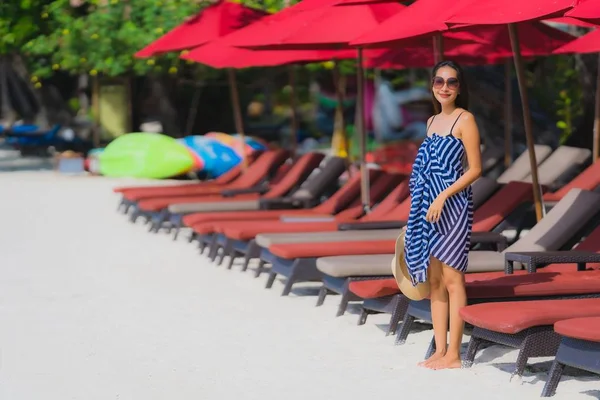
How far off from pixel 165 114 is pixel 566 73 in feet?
39.2

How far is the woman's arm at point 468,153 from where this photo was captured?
7434mm

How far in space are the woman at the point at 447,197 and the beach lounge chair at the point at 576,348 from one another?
0.81m

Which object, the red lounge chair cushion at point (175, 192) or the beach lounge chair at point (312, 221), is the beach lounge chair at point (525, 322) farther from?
the red lounge chair cushion at point (175, 192)

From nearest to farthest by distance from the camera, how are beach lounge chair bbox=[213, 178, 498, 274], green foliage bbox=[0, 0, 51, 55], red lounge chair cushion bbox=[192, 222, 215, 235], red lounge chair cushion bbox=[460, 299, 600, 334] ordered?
1. red lounge chair cushion bbox=[460, 299, 600, 334]
2. beach lounge chair bbox=[213, 178, 498, 274]
3. red lounge chair cushion bbox=[192, 222, 215, 235]
4. green foliage bbox=[0, 0, 51, 55]

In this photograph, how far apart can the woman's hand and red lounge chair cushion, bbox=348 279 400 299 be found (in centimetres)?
159

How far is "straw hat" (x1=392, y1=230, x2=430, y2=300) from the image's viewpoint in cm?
780

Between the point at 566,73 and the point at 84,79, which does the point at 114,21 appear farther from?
the point at 84,79

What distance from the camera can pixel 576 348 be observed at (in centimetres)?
682

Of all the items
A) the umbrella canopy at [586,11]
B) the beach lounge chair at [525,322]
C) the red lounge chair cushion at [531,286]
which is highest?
the umbrella canopy at [586,11]

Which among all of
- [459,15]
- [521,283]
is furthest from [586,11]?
[521,283]

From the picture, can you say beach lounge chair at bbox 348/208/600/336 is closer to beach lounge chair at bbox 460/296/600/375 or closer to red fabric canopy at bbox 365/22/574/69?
beach lounge chair at bbox 460/296/600/375

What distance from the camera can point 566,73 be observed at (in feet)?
81.5

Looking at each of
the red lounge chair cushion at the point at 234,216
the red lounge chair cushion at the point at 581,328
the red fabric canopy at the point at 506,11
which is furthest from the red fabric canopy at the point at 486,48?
the red lounge chair cushion at the point at 581,328

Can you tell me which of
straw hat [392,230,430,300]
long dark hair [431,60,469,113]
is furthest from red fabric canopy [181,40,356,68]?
long dark hair [431,60,469,113]
